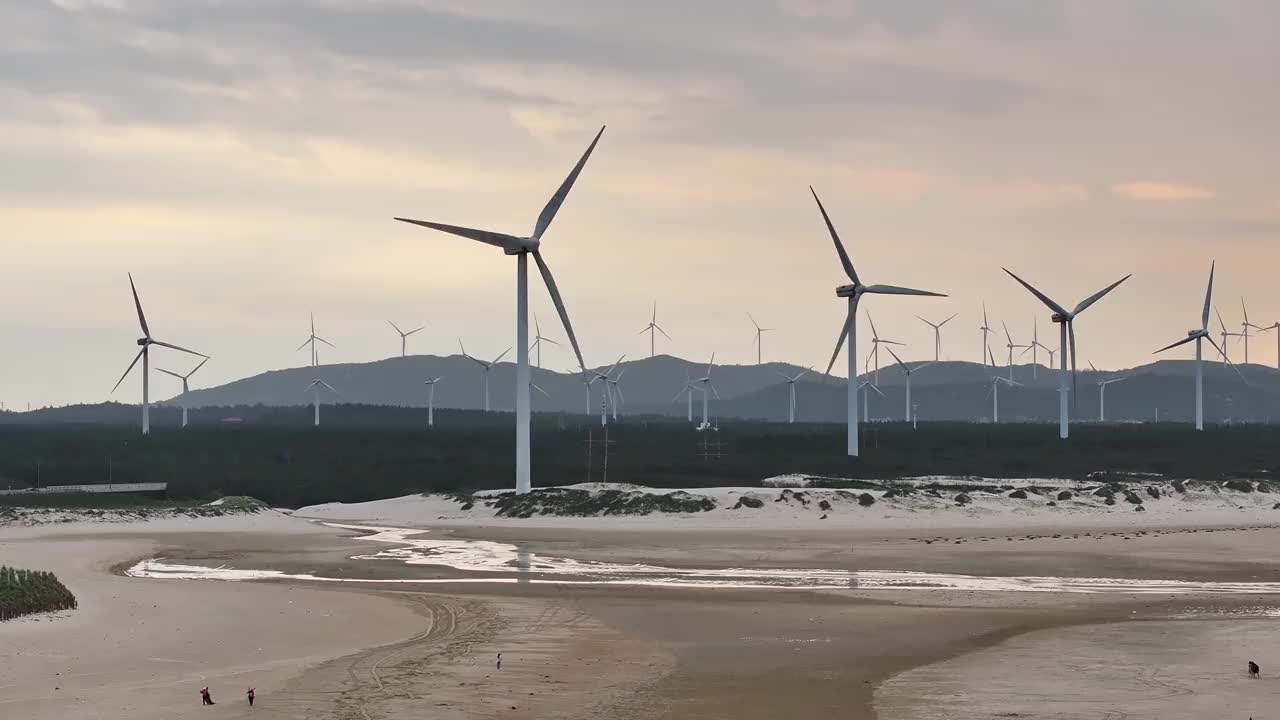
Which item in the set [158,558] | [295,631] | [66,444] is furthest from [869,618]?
[66,444]

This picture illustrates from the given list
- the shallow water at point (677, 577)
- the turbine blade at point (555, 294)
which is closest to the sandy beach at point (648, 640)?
the shallow water at point (677, 577)

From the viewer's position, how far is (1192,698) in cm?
1970

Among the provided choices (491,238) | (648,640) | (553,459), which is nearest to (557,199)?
(491,238)

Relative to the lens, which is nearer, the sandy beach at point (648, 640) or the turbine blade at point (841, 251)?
the sandy beach at point (648, 640)

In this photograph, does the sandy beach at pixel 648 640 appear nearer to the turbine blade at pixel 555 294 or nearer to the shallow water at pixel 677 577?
the shallow water at pixel 677 577

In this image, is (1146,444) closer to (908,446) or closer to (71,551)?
(908,446)

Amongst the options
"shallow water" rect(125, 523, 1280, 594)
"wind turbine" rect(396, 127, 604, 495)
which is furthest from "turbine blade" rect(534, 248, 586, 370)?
"shallow water" rect(125, 523, 1280, 594)

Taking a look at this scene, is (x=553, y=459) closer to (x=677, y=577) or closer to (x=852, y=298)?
(x=852, y=298)

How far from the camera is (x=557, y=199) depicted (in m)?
72.0

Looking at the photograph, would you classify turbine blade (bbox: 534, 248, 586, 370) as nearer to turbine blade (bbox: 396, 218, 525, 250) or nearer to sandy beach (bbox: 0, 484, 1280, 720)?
turbine blade (bbox: 396, 218, 525, 250)

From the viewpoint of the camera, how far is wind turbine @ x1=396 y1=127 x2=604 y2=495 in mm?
67625

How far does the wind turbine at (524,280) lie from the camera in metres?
67.6

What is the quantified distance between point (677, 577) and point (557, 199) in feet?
125

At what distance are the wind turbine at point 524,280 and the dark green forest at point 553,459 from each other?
1053cm
